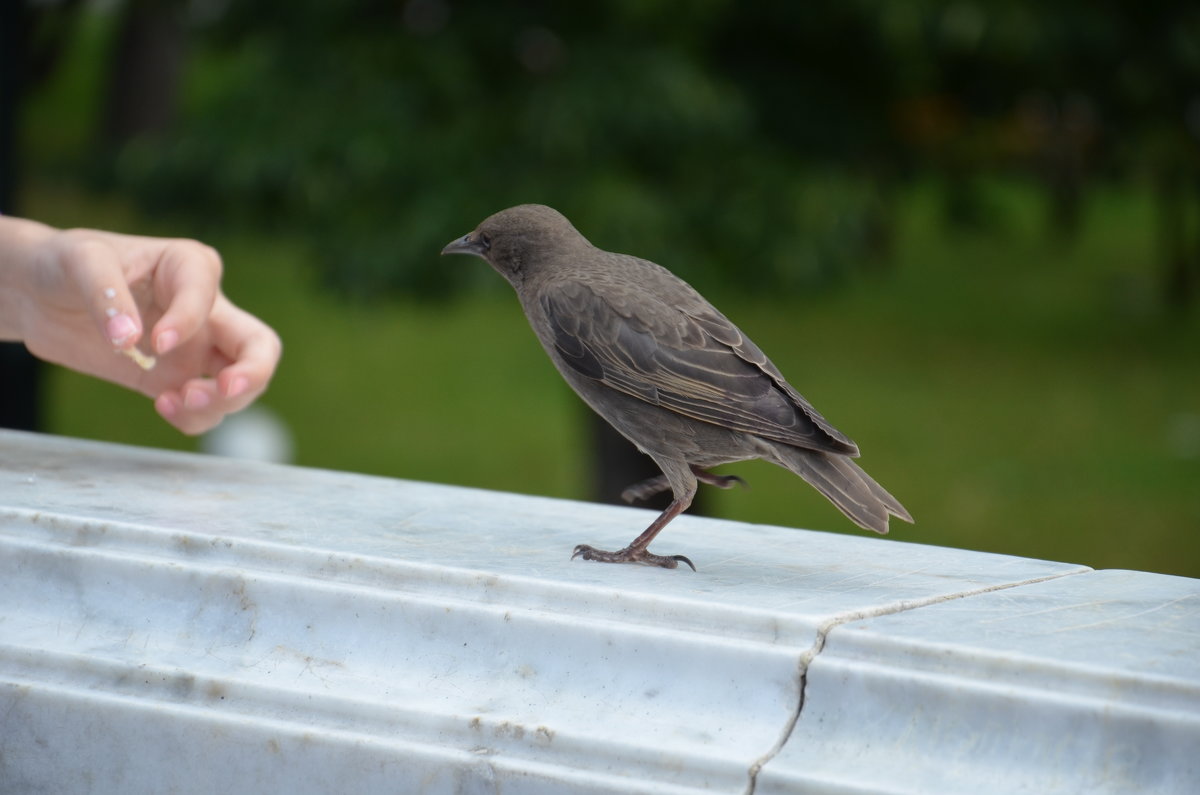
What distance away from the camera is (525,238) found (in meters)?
3.46

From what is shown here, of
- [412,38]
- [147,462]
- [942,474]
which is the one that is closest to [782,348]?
[942,474]

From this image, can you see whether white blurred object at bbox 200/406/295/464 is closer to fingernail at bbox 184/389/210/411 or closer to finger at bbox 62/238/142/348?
fingernail at bbox 184/389/210/411

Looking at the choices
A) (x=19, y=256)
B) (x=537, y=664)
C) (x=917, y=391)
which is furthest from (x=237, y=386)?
(x=917, y=391)

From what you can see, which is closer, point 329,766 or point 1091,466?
point 329,766

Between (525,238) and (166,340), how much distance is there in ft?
2.94

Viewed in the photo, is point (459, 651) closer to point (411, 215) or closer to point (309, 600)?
point (309, 600)

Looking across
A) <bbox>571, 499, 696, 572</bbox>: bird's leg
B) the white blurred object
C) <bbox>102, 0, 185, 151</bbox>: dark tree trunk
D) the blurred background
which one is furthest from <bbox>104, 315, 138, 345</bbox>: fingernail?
<bbox>102, 0, 185, 151</bbox>: dark tree trunk

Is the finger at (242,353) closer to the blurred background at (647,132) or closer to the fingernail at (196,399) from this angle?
the fingernail at (196,399)

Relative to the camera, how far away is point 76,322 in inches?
137

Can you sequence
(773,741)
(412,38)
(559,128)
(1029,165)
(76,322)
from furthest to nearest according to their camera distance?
(1029,165) < (412,38) < (559,128) < (76,322) < (773,741)

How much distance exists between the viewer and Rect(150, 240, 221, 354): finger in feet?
10.4

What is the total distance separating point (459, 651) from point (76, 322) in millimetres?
1725

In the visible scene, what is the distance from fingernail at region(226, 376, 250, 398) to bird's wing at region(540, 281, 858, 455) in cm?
79

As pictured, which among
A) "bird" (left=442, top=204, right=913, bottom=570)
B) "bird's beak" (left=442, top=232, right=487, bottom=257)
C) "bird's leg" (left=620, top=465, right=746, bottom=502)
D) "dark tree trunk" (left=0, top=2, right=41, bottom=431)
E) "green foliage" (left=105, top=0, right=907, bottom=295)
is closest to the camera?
"bird" (left=442, top=204, right=913, bottom=570)
